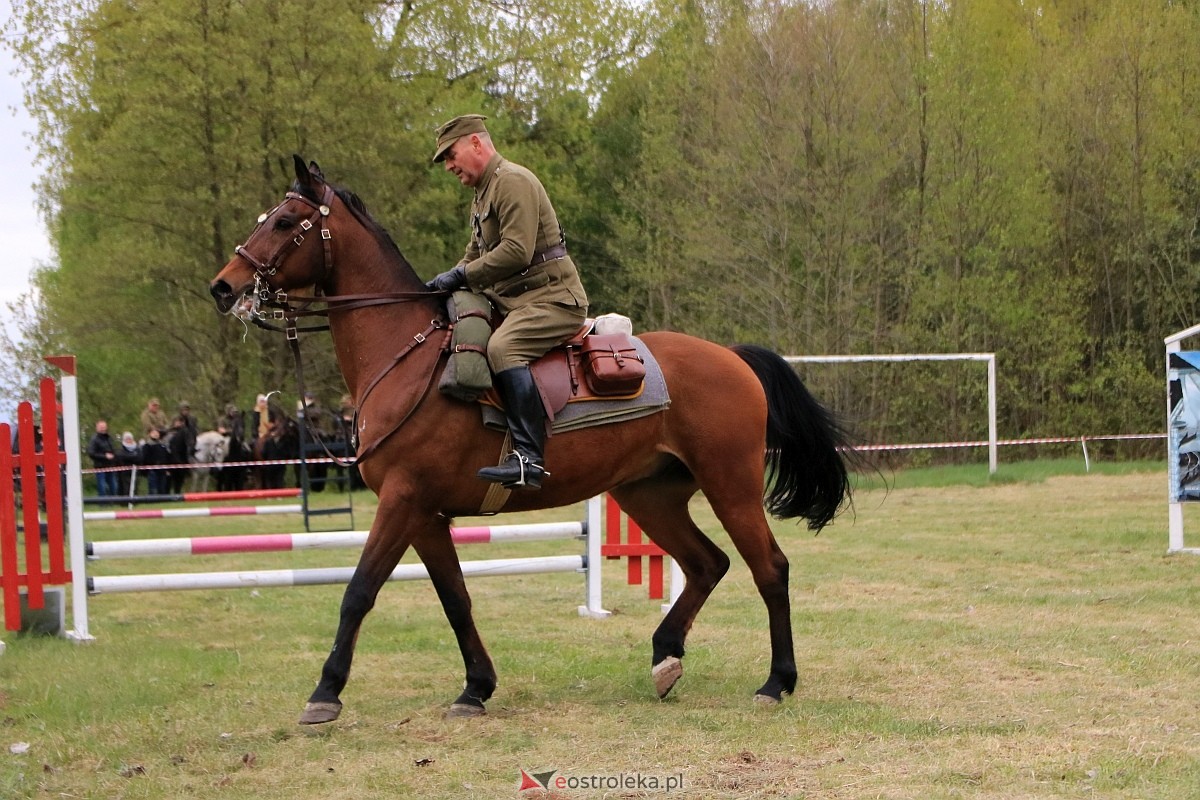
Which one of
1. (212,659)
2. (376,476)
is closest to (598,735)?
(376,476)

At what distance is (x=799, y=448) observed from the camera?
730cm

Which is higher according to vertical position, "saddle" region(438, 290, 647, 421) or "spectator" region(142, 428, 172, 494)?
"saddle" region(438, 290, 647, 421)

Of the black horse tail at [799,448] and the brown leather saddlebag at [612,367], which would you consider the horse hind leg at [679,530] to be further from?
the brown leather saddlebag at [612,367]

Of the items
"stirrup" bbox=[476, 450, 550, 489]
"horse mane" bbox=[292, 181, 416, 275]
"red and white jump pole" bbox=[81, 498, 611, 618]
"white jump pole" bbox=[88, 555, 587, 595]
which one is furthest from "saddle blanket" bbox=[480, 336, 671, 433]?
"red and white jump pole" bbox=[81, 498, 611, 618]

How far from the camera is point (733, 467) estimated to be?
677 centimetres

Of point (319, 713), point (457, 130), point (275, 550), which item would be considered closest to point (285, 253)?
point (457, 130)

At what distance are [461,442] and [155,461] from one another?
18452mm

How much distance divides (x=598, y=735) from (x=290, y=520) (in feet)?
48.7

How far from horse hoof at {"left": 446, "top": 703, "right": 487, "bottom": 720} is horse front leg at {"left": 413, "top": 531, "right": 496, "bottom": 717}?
0.11 metres

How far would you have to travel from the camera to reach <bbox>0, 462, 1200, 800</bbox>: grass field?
5.00 m

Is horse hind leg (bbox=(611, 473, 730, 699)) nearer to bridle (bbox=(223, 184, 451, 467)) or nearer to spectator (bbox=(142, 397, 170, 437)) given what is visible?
bridle (bbox=(223, 184, 451, 467))

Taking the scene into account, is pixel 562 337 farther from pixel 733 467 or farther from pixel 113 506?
pixel 113 506

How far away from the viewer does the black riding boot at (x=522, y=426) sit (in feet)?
20.2

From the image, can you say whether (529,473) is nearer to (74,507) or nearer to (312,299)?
(312,299)
